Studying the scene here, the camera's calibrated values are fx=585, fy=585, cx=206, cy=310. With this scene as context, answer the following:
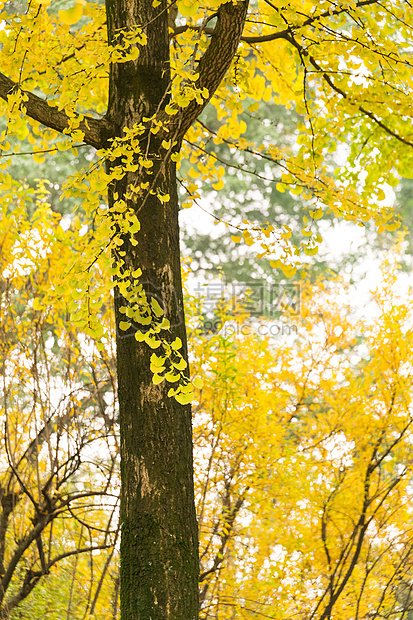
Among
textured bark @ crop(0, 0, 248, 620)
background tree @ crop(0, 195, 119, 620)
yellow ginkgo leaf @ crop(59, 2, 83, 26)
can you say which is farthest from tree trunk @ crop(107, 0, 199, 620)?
background tree @ crop(0, 195, 119, 620)

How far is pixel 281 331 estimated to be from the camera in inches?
441

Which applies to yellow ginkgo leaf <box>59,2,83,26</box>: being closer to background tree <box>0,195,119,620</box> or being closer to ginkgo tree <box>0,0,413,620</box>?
ginkgo tree <box>0,0,413,620</box>

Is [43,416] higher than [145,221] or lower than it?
lower

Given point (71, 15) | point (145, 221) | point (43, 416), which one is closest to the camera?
point (71, 15)

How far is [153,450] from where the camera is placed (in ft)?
6.86

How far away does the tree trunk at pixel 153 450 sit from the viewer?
78.9 inches

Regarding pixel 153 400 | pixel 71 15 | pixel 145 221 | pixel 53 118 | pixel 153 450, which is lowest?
pixel 153 450

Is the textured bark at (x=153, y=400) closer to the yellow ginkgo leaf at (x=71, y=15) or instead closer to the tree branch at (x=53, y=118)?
the tree branch at (x=53, y=118)

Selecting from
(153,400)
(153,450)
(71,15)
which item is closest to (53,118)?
(71,15)

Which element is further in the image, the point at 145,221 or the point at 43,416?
the point at 43,416

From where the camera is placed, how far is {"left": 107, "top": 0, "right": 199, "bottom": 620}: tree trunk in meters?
2.00

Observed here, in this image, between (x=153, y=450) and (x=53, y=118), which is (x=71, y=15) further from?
(x=153, y=450)

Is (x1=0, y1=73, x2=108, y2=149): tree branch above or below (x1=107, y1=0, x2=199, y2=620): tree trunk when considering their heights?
above

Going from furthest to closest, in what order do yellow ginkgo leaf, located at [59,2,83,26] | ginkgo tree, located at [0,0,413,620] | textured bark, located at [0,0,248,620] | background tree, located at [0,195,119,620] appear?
1. background tree, located at [0,195,119,620]
2. textured bark, located at [0,0,248,620]
3. ginkgo tree, located at [0,0,413,620]
4. yellow ginkgo leaf, located at [59,2,83,26]
